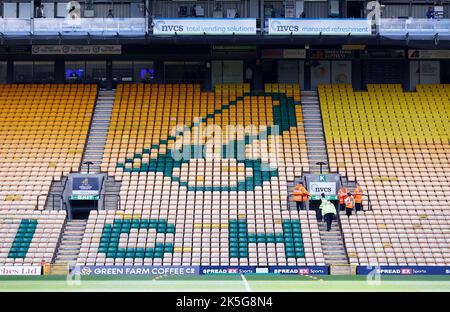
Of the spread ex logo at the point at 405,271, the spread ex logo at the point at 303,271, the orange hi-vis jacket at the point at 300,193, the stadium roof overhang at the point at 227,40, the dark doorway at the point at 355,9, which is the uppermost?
the dark doorway at the point at 355,9

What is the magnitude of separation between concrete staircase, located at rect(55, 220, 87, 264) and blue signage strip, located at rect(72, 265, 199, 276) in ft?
4.16

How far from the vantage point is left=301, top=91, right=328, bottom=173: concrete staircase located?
114 ft

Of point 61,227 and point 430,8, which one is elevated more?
point 430,8

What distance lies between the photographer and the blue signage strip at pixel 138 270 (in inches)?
1075

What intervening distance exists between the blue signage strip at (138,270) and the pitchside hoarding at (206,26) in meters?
13.1

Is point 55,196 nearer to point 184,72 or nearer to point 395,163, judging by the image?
point 184,72

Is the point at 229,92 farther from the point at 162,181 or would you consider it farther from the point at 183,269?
the point at 183,269

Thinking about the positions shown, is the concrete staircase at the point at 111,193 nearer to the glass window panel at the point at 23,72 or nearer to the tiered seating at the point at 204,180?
the tiered seating at the point at 204,180

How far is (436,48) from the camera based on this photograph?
37938mm

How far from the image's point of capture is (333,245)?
2969cm

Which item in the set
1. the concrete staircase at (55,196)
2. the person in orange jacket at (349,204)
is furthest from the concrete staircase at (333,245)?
the concrete staircase at (55,196)

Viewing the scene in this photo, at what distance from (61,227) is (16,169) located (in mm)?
4994
